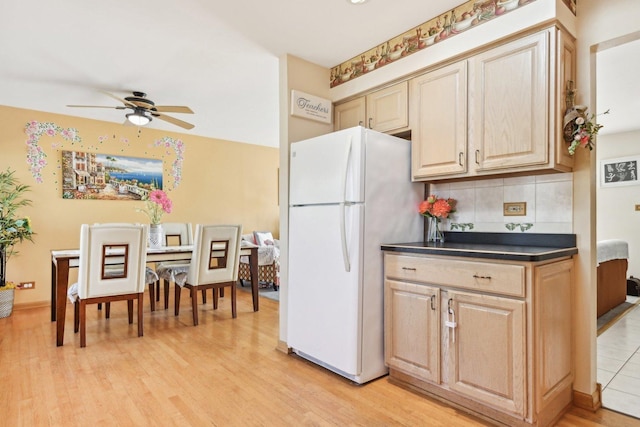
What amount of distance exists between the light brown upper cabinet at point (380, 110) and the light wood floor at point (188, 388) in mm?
1800

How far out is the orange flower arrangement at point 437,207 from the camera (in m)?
2.45

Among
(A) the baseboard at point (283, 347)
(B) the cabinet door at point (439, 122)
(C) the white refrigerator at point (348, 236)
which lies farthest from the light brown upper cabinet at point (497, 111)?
(A) the baseboard at point (283, 347)

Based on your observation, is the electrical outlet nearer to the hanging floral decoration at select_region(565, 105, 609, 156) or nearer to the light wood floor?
the light wood floor

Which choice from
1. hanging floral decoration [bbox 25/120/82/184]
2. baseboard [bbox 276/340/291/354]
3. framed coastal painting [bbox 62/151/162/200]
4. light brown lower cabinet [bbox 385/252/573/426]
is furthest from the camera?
framed coastal painting [bbox 62/151/162/200]

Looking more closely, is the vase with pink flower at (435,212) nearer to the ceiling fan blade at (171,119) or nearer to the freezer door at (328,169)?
the freezer door at (328,169)

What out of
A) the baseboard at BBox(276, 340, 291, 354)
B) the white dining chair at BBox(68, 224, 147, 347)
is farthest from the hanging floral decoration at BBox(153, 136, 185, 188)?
the baseboard at BBox(276, 340, 291, 354)

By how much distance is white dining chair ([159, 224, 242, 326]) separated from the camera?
12.1 feet

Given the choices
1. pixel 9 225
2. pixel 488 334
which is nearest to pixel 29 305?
pixel 9 225

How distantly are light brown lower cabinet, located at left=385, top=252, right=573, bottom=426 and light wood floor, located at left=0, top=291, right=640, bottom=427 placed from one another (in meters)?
0.15

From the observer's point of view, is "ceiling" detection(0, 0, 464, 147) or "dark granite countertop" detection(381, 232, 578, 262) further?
"ceiling" detection(0, 0, 464, 147)

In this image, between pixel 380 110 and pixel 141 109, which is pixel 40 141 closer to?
pixel 141 109

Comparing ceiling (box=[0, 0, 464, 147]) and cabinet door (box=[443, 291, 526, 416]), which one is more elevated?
ceiling (box=[0, 0, 464, 147])

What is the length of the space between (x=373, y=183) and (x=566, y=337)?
1.39 m

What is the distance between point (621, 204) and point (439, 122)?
5242mm
